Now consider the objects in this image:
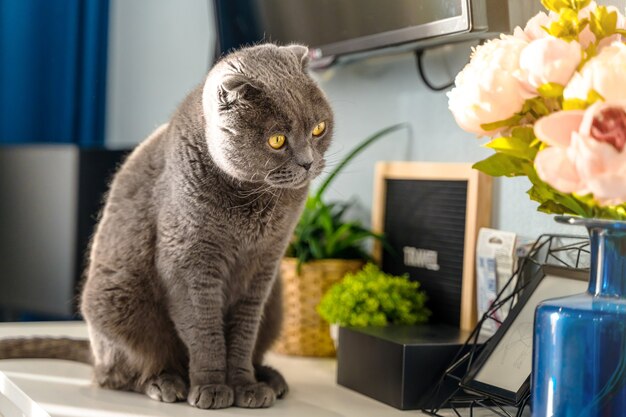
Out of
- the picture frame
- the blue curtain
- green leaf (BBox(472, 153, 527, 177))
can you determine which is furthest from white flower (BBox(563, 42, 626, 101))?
the blue curtain

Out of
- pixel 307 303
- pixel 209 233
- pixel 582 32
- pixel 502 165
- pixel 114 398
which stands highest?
pixel 582 32

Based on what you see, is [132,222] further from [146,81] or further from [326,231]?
[146,81]

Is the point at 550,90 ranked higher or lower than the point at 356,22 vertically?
lower

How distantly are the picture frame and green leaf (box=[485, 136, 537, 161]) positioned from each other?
A: 37 cm

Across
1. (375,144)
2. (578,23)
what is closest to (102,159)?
(375,144)

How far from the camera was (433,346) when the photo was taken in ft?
4.47

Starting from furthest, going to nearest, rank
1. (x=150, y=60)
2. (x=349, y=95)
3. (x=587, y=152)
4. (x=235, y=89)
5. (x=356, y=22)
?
1. (x=150, y=60)
2. (x=349, y=95)
3. (x=356, y=22)
4. (x=235, y=89)
5. (x=587, y=152)

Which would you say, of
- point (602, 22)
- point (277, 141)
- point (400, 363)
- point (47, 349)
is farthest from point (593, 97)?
point (47, 349)

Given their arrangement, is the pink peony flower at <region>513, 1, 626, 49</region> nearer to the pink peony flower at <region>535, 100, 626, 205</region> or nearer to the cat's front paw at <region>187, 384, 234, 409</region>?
the pink peony flower at <region>535, 100, 626, 205</region>

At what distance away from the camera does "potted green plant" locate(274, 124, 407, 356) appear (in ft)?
5.82

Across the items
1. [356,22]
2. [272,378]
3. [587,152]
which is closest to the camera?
[587,152]

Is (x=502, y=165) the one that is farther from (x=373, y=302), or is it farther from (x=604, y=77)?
(x=373, y=302)

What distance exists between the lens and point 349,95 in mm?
2037

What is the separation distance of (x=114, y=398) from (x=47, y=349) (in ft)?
1.05
